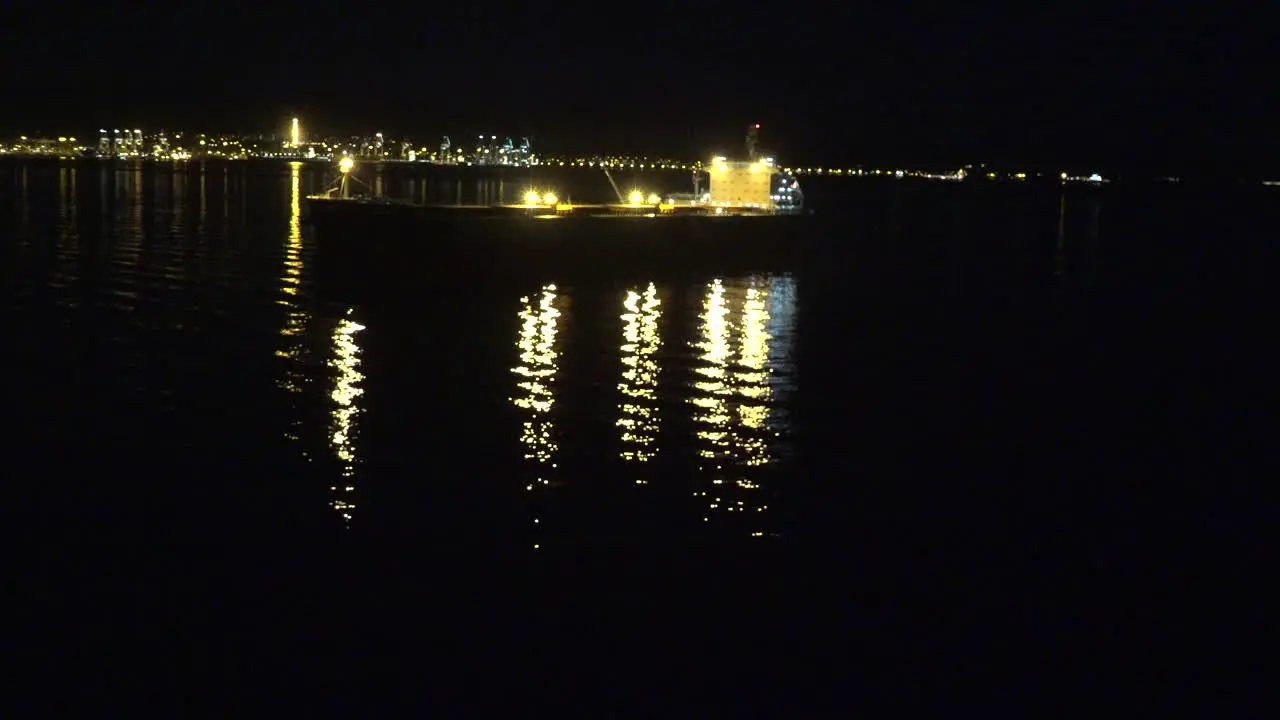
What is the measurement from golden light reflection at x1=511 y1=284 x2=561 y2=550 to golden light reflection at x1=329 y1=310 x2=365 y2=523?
6.22ft

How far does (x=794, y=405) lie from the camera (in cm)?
1833

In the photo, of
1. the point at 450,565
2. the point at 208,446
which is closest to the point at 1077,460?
the point at 450,565

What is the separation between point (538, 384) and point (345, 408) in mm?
3286

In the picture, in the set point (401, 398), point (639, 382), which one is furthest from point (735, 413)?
point (401, 398)

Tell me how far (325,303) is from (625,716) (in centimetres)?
2124

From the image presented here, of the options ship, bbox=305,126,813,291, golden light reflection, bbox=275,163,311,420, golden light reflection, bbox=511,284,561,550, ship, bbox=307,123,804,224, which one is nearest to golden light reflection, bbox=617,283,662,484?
golden light reflection, bbox=511,284,561,550

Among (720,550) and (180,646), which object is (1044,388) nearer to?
(720,550)

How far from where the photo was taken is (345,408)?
16.8 meters

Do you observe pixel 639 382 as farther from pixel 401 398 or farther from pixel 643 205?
pixel 643 205

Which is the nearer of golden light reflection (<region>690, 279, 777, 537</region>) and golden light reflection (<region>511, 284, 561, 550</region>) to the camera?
golden light reflection (<region>690, 279, 777, 537</region>)

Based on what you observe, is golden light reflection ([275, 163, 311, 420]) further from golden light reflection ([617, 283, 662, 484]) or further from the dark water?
golden light reflection ([617, 283, 662, 484])

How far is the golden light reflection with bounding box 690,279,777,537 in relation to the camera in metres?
13.2

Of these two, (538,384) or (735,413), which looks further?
(538,384)

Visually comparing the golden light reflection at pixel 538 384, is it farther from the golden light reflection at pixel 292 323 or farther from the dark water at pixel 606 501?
the golden light reflection at pixel 292 323
